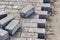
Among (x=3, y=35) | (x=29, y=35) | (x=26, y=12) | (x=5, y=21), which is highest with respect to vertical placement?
(x=26, y=12)

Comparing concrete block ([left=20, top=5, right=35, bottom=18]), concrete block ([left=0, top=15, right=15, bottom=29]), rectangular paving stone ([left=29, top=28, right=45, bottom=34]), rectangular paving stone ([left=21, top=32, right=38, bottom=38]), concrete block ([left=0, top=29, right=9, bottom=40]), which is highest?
concrete block ([left=20, top=5, right=35, bottom=18])

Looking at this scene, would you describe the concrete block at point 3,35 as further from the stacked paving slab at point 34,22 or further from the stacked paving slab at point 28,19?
the stacked paving slab at point 34,22

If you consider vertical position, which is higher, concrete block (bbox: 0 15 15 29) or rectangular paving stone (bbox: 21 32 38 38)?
concrete block (bbox: 0 15 15 29)

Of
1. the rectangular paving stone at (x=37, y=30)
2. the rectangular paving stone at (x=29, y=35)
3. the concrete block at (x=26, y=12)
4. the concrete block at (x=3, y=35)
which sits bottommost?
the rectangular paving stone at (x=29, y=35)

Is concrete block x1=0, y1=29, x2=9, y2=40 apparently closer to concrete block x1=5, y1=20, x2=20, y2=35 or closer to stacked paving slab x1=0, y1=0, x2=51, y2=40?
stacked paving slab x1=0, y1=0, x2=51, y2=40

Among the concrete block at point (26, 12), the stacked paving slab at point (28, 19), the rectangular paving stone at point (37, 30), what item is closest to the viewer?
the stacked paving slab at point (28, 19)

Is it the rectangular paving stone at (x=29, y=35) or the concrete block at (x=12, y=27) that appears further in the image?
the rectangular paving stone at (x=29, y=35)

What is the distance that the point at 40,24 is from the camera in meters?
4.84

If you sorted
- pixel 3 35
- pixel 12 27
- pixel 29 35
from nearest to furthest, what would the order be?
pixel 3 35
pixel 12 27
pixel 29 35

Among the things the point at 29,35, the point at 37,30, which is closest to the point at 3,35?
the point at 29,35

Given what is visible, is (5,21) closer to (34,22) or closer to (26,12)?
(26,12)

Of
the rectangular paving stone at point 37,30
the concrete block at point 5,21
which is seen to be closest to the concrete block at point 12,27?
the concrete block at point 5,21

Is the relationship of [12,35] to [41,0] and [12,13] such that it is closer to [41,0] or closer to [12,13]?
[12,13]

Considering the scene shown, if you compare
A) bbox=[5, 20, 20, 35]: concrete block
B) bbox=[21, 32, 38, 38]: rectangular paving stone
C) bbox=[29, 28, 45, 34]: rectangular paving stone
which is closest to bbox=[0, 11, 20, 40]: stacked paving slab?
bbox=[5, 20, 20, 35]: concrete block
